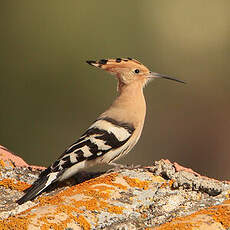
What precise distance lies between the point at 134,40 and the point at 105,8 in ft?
1.93

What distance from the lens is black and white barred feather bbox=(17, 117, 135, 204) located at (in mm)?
2791

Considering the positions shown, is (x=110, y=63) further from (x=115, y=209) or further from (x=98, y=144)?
(x=115, y=209)

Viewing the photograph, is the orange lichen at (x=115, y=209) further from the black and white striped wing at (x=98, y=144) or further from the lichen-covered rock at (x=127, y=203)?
the black and white striped wing at (x=98, y=144)

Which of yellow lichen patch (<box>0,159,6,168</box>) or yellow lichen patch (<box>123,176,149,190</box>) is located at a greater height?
yellow lichen patch (<box>123,176,149,190</box>)

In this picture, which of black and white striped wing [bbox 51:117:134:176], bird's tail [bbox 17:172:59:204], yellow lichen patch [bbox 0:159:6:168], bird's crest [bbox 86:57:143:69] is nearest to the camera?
bird's tail [bbox 17:172:59:204]

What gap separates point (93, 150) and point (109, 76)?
4422mm

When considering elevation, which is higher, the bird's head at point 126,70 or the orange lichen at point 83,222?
the bird's head at point 126,70

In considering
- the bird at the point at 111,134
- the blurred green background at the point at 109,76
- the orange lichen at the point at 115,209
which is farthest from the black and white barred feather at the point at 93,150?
the blurred green background at the point at 109,76

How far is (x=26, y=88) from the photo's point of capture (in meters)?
7.28

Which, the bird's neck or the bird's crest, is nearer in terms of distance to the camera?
the bird's neck

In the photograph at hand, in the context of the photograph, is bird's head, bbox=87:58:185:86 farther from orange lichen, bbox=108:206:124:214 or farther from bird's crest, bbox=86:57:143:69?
orange lichen, bbox=108:206:124:214

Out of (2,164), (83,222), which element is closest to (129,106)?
(2,164)

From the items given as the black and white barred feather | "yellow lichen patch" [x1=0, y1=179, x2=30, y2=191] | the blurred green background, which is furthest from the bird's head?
the blurred green background

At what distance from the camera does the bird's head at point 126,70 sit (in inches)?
138
